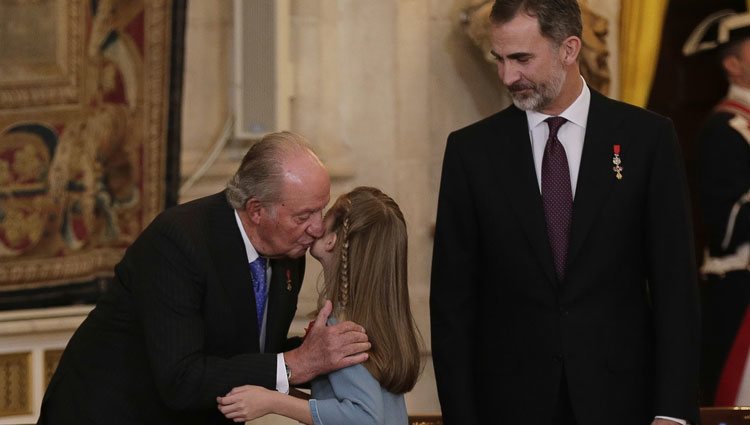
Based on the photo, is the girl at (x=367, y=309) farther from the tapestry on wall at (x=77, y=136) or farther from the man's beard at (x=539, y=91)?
the tapestry on wall at (x=77, y=136)

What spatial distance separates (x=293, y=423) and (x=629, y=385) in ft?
8.20

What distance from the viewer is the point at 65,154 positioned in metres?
5.99

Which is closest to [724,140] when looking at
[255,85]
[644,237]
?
[255,85]

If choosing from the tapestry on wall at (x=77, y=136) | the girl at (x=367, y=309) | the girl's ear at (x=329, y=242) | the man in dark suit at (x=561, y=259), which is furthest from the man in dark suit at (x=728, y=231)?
the girl's ear at (x=329, y=242)

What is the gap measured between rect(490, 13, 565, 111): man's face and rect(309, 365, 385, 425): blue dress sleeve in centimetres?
85

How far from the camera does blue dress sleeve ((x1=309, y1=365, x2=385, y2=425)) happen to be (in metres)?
3.21

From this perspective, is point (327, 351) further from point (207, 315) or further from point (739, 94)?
point (739, 94)

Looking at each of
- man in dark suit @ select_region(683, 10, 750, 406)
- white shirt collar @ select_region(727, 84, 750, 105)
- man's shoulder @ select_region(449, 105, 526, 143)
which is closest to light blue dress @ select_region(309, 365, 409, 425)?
man's shoulder @ select_region(449, 105, 526, 143)

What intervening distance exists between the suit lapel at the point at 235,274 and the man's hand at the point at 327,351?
141 mm

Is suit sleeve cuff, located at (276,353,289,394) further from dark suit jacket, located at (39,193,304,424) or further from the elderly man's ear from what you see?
the elderly man's ear

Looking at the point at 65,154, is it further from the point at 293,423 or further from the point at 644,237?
the point at 644,237

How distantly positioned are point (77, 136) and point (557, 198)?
325 cm

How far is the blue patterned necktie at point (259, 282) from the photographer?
3.37 m

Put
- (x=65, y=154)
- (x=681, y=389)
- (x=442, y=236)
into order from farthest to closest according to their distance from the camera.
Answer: (x=65, y=154) → (x=442, y=236) → (x=681, y=389)
